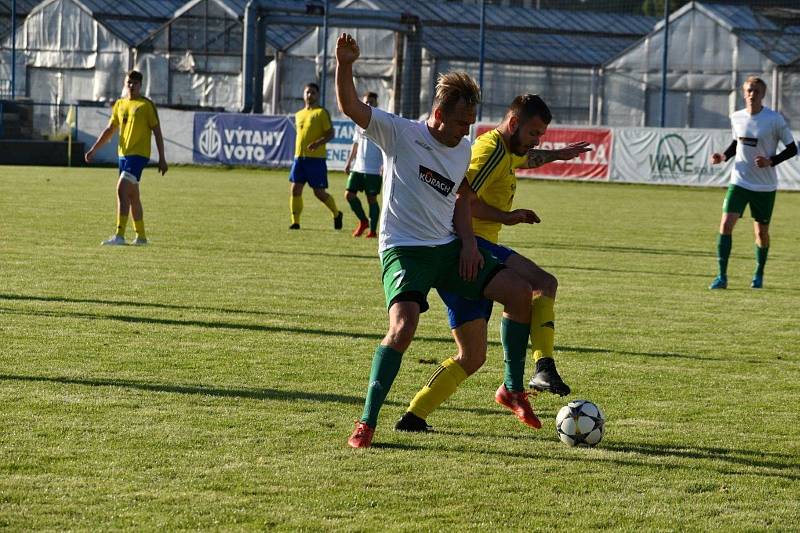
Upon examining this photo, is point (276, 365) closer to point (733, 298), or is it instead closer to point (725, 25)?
point (733, 298)

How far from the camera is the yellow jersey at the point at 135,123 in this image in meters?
15.6

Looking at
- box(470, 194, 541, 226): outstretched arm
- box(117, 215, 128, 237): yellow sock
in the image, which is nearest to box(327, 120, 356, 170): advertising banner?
box(117, 215, 128, 237): yellow sock

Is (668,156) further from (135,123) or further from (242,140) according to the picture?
(135,123)

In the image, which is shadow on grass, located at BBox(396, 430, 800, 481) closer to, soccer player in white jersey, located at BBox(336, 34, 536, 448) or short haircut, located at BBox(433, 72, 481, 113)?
soccer player in white jersey, located at BBox(336, 34, 536, 448)

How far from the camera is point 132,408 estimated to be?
257 inches

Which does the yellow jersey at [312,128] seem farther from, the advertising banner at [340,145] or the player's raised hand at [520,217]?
the advertising banner at [340,145]

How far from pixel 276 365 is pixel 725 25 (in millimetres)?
41393

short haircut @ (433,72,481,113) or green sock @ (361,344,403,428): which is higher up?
short haircut @ (433,72,481,113)

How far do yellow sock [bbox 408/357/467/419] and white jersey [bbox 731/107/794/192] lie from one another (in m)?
8.03

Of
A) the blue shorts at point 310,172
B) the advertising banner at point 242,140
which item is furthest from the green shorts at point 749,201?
the advertising banner at point 242,140

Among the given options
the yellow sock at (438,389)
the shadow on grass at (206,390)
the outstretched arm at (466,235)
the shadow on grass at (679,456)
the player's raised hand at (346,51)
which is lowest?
the shadow on grass at (679,456)

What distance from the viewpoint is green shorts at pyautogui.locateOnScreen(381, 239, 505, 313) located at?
5.98 m

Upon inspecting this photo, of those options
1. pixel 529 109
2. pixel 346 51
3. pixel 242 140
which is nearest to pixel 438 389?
pixel 529 109

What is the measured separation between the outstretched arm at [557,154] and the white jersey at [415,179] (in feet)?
3.91
